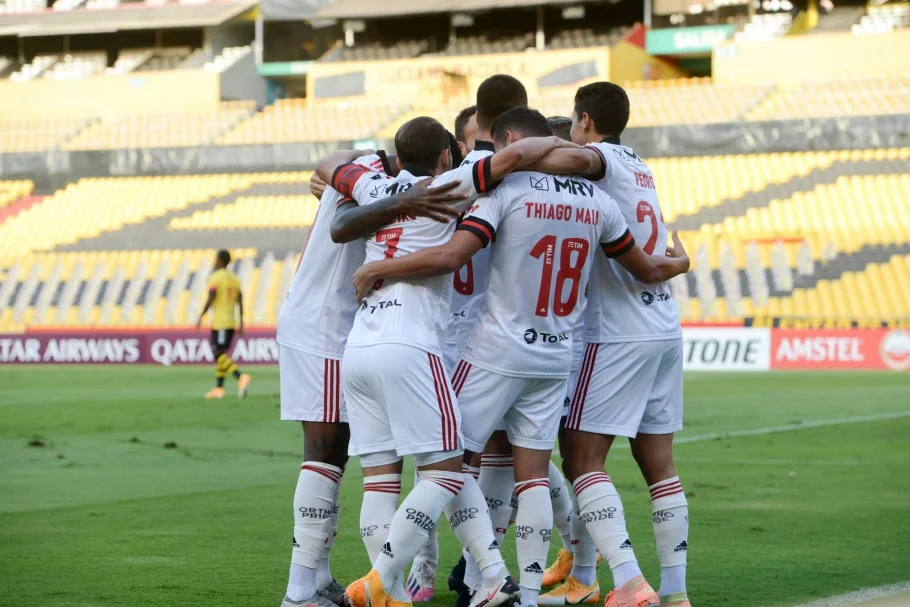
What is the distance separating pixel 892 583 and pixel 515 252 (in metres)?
2.45

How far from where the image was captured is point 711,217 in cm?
3111

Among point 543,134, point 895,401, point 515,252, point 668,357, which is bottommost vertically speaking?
point 895,401

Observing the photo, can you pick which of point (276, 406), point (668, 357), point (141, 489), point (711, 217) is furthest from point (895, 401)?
point (711, 217)

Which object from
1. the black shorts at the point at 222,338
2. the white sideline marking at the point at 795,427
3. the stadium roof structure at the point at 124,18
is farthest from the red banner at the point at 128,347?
the stadium roof structure at the point at 124,18

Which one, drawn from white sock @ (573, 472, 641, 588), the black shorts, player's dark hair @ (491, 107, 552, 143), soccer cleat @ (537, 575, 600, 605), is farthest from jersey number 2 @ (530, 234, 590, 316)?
the black shorts

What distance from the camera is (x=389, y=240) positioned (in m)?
4.96

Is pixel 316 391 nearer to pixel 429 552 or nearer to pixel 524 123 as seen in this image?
pixel 429 552

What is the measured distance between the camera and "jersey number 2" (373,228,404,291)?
4.94 metres

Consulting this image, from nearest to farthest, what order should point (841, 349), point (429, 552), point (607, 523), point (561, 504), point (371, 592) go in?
point (371, 592) → point (607, 523) → point (429, 552) → point (561, 504) → point (841, 349)

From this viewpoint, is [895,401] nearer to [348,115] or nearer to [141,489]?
[141,489]

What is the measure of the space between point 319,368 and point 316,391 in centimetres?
9

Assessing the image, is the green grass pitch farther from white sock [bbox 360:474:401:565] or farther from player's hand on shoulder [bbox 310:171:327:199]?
player's hand on shoulder [bbox 310:171:327:199]

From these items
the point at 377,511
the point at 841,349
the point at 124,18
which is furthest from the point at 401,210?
the point at 124,18

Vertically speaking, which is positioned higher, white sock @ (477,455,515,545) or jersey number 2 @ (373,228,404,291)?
jersey number 2 @ (373,228,404,291)
